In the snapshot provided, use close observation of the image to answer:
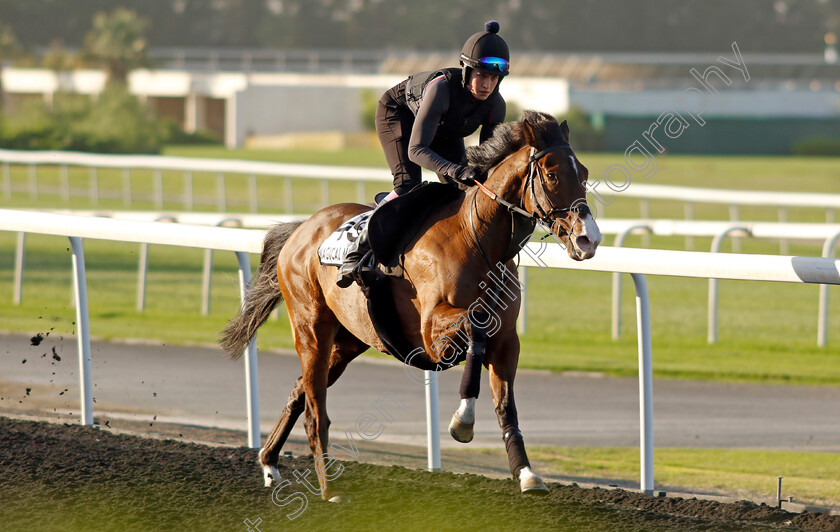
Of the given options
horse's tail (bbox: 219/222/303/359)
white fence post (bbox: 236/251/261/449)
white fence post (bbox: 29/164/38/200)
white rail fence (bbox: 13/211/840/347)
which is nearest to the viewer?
horse's tail (bbox: 219/222/303/359)

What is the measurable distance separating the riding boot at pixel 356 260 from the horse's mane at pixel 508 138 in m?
0.50

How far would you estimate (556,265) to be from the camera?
16.6 feet

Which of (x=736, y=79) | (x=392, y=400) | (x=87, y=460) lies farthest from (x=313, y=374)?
(x=736, y=79)

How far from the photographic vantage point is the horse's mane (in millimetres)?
4023

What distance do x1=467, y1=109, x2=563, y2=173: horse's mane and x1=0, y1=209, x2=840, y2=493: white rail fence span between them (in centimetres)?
74

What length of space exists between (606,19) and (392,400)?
65.7m

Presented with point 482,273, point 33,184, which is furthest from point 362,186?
point 482,273

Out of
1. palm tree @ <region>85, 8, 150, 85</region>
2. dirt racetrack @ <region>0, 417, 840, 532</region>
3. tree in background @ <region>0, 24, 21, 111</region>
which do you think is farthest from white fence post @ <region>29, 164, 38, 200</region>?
tree in background @ <region>0, 24, 21, 111</region>

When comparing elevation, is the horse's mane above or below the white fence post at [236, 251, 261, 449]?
above

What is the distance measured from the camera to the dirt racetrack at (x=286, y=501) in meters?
4.09

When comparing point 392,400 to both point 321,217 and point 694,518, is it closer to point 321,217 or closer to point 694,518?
point 321,217

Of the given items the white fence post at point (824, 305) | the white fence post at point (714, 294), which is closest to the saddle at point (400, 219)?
the white fence post at point (824, 305)

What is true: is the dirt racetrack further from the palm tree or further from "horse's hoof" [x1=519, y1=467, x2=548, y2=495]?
the palm tree

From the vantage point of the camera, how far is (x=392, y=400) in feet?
25.3
